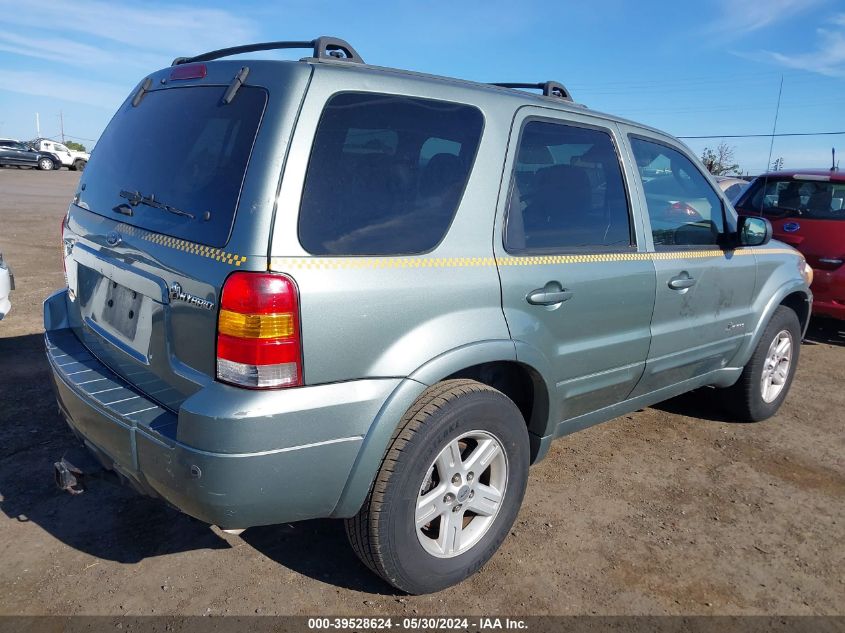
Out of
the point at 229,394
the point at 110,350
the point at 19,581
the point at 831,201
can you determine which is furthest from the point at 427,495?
the point at 831,201

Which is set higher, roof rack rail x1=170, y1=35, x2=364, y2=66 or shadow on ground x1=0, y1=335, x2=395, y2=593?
roof rack rail x1=170, y1=35, x2=364, y2=66

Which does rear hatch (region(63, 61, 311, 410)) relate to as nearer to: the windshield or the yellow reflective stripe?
the yellow reflective stripe

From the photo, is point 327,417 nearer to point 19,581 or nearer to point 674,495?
point 19,581

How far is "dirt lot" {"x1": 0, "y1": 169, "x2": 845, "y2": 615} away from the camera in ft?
8.42

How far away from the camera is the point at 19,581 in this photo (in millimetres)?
2557

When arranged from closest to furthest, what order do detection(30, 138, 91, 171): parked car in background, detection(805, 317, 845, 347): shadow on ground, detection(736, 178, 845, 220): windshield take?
detection(736, 178, 845, 220): windshield → detection(805, 317, 845, 347): shadow on ground → detection(30, 138, 91, 171): parked car in background

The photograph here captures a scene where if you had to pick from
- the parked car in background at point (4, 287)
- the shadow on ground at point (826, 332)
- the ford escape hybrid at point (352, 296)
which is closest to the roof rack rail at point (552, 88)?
the ford escape hybrid at point (352, 296)

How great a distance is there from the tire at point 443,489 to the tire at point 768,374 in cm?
226

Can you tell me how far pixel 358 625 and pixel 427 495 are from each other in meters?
0.53

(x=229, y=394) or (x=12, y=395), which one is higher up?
(x=229, y=394)

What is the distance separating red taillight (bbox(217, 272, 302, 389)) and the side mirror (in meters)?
2.89

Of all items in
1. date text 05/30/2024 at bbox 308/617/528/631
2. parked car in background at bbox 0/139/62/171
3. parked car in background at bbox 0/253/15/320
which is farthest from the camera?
parked car in background at bbox 0/139/62/171

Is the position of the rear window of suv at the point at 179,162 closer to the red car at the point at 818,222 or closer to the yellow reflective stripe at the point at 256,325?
the yellow reflective stripe at the point at 256,325

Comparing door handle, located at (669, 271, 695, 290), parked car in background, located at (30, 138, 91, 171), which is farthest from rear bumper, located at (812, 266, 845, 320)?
parked car in background, located at (30, 138, 91, 171)
